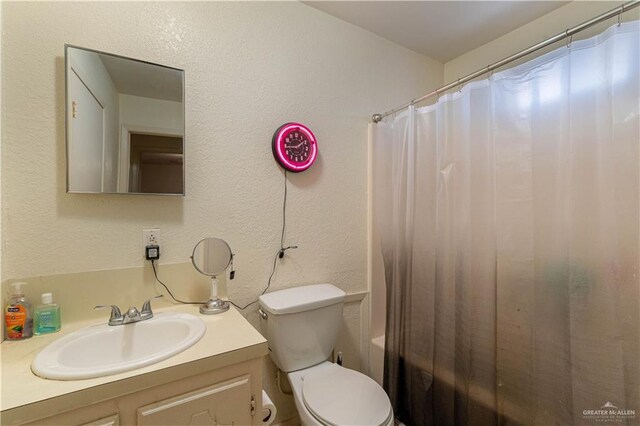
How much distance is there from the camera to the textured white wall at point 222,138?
101 centimetres

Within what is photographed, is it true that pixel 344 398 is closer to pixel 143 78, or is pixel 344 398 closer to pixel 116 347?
pixel 116 347

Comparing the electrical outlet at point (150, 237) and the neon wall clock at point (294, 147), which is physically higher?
the neon wall clock at point (294, 147)

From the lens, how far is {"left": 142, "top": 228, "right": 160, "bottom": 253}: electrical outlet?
1.18 metres

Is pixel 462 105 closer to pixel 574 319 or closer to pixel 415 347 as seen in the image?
pixel 574 319

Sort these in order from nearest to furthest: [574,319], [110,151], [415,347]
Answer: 1. [574,319]
2. [110,151]
3. [415,347]

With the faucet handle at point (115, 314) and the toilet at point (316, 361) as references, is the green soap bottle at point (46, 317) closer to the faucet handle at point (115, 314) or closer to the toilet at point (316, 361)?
the faucet handle at point (115, 314)

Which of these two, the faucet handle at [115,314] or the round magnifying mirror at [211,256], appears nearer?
the faucet handle at [115,314]

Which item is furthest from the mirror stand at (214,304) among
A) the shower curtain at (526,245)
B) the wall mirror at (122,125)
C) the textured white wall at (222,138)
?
the shower curtain at (526,245)

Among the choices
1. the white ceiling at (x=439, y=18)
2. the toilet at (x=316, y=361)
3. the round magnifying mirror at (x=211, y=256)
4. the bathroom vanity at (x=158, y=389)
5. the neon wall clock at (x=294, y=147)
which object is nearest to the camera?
the bathroom vanity at (x=158, y=389)

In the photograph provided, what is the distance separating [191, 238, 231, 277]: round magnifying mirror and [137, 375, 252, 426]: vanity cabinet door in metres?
0.51

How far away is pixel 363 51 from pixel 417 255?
51.8 inches

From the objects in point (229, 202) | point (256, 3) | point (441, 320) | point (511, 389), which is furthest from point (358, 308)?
point (256, 3)

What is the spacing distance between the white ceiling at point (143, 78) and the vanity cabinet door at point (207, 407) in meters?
1.14

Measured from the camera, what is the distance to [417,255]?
152 cm
